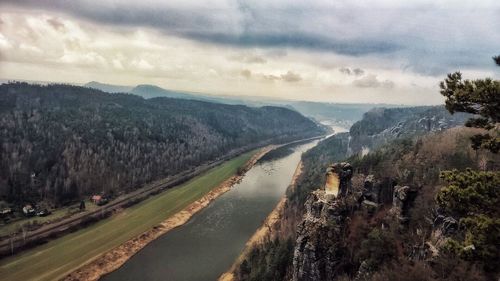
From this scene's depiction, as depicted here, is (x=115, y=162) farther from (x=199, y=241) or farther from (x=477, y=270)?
(x=477, y=270)

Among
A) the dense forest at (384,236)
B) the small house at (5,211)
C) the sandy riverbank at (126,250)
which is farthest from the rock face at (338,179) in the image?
the small house at (5,211)

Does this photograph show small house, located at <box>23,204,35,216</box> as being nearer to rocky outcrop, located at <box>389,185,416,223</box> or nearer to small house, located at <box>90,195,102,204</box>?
small house, located at <box>90,195,102,204</box>

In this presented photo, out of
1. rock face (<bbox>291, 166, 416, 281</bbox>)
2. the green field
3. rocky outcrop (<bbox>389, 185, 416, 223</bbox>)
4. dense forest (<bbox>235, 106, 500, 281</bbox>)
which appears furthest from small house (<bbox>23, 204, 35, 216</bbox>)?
rocky outcrop (<bbox>389, 185, 416, 223</bbox>)

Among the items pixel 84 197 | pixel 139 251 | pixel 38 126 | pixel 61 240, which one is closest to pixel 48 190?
pixel 84 197

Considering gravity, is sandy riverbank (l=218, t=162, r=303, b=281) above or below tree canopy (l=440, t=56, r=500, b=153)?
below

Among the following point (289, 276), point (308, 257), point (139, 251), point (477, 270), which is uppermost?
point (477, 270)

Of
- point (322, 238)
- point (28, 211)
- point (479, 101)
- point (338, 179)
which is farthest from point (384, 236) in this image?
point (28, 211)

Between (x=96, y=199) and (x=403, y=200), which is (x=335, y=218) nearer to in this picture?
(x=403, y=200)
